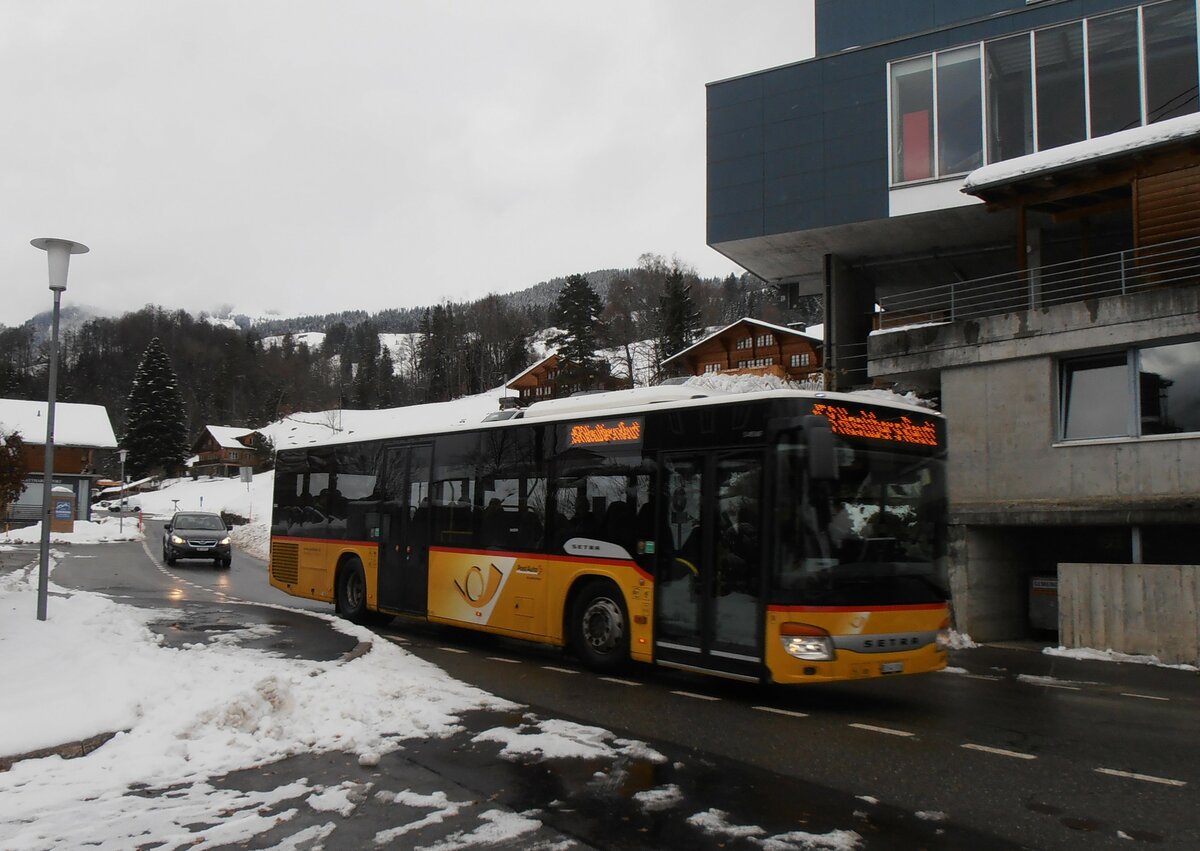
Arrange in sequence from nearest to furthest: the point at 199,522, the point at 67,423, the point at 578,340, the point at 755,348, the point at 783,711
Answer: the point at 783,711
the point at 199,522
the point at 755,348
the point at 67,423
the point at 578,340

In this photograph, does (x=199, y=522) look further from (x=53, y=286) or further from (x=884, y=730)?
(x=884, y=730)

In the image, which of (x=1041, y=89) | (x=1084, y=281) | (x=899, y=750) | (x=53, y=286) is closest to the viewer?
(x=899, y=750)

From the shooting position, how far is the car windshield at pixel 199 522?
30.3 metres

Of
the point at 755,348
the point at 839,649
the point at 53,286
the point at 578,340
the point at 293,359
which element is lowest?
the point at 839,649

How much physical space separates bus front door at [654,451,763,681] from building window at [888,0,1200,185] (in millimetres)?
18310

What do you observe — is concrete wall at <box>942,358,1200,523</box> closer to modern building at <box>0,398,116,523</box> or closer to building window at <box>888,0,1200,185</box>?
building window at <box>888,0,1200,185</box>

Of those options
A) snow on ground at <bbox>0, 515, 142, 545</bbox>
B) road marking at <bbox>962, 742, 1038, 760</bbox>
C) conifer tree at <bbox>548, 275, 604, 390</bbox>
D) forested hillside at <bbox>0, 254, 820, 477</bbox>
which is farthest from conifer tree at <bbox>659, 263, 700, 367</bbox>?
road marking at <bbox>962, 742, 1038, 760</bbox>

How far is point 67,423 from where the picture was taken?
234 feet

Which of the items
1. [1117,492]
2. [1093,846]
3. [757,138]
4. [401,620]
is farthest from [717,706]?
[757,138]

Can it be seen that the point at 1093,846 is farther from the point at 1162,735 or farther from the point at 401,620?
the point at 401,620

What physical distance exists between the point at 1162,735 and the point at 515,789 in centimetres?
615

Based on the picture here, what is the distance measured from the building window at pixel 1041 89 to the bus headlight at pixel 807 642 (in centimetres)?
1939

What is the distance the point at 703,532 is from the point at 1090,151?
14.5m

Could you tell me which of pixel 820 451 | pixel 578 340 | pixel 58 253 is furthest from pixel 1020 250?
pixel 578 340
